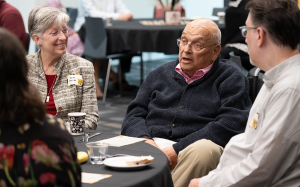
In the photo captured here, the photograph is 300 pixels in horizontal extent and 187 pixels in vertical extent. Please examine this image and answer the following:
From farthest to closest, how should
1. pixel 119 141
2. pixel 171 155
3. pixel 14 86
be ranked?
pixel 171 155 → pixel 119 141 → pixel 14 86

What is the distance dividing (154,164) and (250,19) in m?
0.70

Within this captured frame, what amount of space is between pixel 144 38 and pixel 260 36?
13.2 ft

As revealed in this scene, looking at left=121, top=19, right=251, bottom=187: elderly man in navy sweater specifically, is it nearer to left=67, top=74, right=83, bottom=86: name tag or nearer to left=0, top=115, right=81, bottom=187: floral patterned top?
left=67, top=74, right=83, bottom=86: name tag

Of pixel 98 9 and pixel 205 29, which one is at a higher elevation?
pixel 205 29

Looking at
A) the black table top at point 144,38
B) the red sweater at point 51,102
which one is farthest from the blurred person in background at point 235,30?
the red sweater at point 51,102

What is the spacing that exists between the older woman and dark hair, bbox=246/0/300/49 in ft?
4.26

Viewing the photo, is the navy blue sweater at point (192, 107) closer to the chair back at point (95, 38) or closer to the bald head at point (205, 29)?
the bald head at point (205, 29)

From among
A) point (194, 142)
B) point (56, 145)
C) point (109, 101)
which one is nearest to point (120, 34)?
point (109, 101)

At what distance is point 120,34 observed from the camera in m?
5.61

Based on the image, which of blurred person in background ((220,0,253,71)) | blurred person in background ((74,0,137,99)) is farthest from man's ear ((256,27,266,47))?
blurred person in background ((74,0,137,99))

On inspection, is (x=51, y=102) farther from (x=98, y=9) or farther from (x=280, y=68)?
(x=98, y=9)

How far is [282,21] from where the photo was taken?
150 centimetres

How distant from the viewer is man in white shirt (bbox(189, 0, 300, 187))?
1.44m

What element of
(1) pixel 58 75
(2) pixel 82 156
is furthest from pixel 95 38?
(2) pixel 82 156
